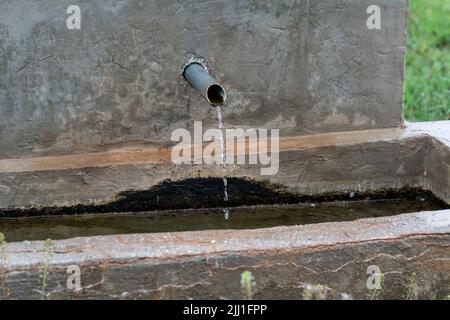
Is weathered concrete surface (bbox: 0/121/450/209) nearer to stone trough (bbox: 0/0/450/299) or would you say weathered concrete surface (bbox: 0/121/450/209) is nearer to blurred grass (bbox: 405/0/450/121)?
stone trough (bbox: 0/0/450/299)

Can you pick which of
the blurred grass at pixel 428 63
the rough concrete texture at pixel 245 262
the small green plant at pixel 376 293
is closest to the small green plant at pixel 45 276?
the rough concrete texture at pixel 245 262

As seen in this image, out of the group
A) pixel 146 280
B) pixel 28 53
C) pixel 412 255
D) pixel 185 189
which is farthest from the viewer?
pixel 185 189

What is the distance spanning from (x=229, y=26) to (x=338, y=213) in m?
1.06

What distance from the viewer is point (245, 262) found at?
10.1ft

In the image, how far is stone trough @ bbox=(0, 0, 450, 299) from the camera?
3838mm

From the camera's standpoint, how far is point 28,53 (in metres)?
3.80

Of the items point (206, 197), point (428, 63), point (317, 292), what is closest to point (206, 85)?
point (206, 197)

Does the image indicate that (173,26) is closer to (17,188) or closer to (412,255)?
(17,188)

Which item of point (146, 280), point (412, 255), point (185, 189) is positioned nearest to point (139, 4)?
point (185, 189)

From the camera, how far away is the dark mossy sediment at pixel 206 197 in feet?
13.3

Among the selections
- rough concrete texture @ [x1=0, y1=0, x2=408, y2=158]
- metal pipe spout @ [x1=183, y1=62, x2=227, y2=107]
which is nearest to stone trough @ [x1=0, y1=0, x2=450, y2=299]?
rough concrete texture @ [x1=0, y1=0, x2=408, y2=158]

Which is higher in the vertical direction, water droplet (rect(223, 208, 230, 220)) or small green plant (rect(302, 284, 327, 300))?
water droplet (rect(223, 208, 230, 220))

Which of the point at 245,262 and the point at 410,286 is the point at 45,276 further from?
the point at 410,286
